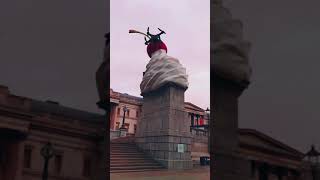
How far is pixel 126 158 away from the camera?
5.92m

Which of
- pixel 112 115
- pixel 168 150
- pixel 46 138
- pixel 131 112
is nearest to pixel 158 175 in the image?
pixel 168 150

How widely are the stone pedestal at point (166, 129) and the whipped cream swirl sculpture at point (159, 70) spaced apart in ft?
0.26

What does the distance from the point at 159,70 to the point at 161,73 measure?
0.04 m

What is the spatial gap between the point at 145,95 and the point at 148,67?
35cm

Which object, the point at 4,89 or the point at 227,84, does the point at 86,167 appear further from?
the point at 227,84

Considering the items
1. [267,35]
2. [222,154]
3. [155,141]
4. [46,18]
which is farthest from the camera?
[267,35]

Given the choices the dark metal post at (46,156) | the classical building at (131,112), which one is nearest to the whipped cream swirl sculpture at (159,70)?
the classical building at (131,112)

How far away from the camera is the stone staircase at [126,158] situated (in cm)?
590

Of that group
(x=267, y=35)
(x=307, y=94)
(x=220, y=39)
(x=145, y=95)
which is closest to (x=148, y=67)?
(x=145, y=95)

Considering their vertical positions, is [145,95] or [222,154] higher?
[145,95]

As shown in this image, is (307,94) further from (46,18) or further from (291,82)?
(46,18)

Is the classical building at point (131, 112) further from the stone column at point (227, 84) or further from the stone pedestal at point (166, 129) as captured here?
the stone column at point (227, 84)

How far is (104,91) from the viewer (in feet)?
23.0

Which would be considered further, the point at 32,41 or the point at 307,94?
the point at 307,94
